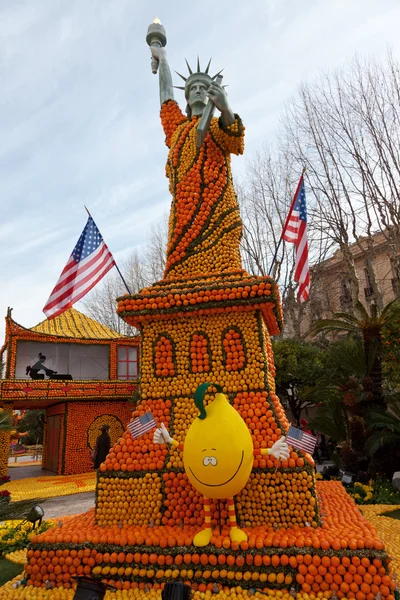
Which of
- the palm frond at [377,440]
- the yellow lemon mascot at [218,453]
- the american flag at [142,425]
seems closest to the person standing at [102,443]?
the american flag at [142,425]

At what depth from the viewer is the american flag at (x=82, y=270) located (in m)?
9.03

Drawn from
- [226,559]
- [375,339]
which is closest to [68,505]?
[226,559]

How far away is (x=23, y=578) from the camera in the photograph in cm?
528

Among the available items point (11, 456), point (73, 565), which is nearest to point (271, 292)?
point (73, 565)

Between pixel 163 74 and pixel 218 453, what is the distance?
29.0ft

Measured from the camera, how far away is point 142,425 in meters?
5.80

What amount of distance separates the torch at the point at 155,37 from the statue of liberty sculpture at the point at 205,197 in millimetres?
2136

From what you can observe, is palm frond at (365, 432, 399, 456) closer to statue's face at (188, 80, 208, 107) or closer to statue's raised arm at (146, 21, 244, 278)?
statue's raised arm at (146, 21, 244, 278)

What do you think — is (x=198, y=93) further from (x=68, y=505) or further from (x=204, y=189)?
(x=68, y=505)

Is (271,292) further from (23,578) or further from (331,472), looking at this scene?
(331,472)

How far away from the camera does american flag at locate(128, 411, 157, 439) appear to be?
5.74 m

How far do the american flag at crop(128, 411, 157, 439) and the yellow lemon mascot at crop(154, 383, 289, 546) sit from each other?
0.95 meters

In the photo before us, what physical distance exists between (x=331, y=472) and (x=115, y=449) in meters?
8.55

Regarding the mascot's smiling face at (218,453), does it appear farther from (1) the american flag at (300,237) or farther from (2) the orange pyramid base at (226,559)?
→ (1) the american flag at (300,237)
